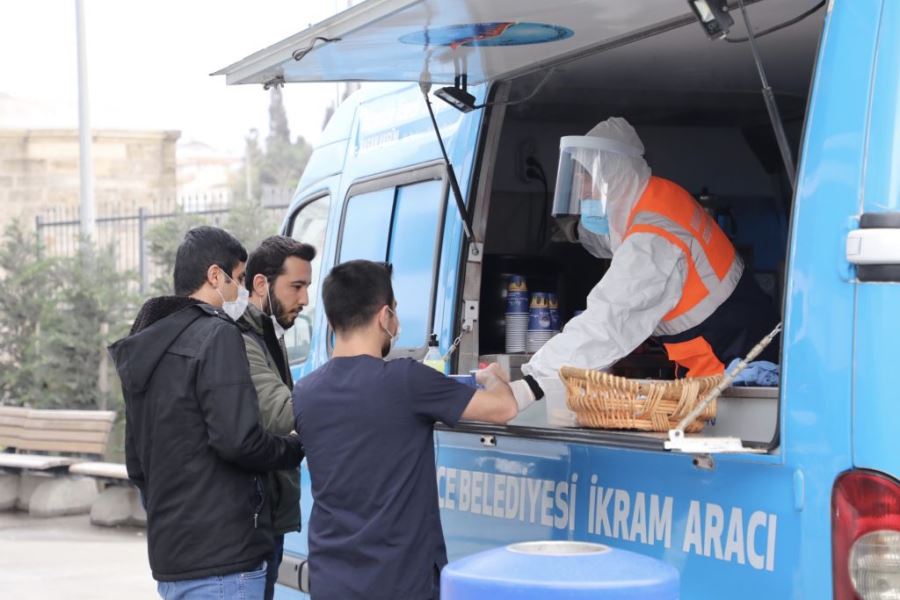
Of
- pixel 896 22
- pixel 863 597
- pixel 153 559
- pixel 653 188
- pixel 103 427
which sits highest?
pixel 896 22

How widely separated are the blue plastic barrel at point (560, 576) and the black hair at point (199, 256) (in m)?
1.67

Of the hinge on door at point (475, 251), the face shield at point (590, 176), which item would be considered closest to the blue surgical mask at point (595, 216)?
the face shield at point (590, 176)

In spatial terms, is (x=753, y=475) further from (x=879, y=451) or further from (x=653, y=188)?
(x=653, y=188)

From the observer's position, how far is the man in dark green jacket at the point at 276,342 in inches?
167

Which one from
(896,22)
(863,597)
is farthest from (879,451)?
(896,22)

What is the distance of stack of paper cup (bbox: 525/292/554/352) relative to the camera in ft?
16.4

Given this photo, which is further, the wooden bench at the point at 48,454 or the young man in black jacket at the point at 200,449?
the wooden bench at the point at 48,454

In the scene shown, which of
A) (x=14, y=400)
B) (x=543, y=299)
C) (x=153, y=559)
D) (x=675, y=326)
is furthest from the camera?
(x=14, y=400)

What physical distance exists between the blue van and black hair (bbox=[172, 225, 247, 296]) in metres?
0.58

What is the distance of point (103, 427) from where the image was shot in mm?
12570

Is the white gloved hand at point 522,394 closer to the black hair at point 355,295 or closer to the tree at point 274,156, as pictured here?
the black hair at point 355,295

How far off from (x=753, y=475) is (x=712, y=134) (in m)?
3.28

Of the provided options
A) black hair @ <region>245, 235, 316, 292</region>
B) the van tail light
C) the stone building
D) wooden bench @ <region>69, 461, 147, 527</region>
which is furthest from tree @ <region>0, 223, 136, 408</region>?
the stone building

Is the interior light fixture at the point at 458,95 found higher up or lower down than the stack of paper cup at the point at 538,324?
higher up
